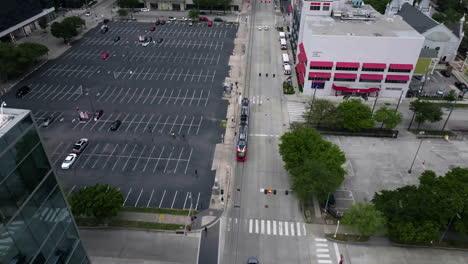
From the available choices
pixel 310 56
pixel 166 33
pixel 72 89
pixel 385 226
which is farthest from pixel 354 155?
pixel 166 33

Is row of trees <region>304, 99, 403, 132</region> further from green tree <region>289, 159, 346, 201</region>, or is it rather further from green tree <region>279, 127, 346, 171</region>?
green tree <region>289, 159, 346, 201</region>

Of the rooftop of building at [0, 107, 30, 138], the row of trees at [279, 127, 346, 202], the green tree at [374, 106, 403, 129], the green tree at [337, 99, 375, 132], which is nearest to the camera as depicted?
the rooftop of building at [0, 107, 30, 138]

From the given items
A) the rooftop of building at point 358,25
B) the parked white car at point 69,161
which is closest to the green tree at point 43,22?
the parked white car at point 69,161

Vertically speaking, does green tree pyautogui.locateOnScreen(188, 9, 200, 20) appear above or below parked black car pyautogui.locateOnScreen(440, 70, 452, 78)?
above

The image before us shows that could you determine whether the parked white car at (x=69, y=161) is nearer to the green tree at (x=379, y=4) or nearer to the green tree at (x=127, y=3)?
the green tree at (x=127, y=3)

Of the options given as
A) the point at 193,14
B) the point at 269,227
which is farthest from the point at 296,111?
the point at 193,14

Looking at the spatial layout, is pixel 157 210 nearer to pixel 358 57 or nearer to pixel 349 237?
pixel 349 237

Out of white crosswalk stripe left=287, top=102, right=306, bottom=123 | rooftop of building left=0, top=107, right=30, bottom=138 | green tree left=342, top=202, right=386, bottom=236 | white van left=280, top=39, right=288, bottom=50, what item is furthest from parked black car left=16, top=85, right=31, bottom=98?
green tree left=342, top=202, right=386, bottom=236
